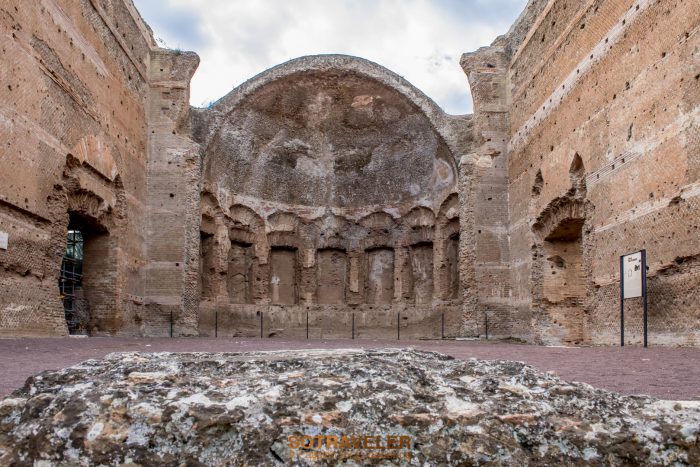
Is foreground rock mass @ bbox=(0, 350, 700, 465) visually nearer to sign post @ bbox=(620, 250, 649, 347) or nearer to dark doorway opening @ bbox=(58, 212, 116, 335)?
sign post @ bbox=(620, 250, 649, 347)

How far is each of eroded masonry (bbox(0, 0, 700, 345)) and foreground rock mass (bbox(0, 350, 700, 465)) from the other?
24.6 ft

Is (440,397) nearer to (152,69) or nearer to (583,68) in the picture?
(583,68)

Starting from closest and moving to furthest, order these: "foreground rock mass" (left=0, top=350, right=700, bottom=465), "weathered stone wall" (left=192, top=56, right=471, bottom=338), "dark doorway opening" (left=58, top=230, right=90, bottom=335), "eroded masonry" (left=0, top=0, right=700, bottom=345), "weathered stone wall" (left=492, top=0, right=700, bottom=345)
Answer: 1. "foreground rock mass" (left=0, top=350, right=700, bottom=465)
2. "weathered stone wall" (left=492, top=0, right=700, bottom=345)
3. "eroded masonry" (left=0, top=0, right=700, bottom=345)
4. "dark doorway opening" (left=58, top=230, right=90, bottom=335)
5. "weathered stone wall" (left=192, top=56, right=471, bottom=338)

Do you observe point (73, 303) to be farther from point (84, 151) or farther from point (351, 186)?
point (351, 186)

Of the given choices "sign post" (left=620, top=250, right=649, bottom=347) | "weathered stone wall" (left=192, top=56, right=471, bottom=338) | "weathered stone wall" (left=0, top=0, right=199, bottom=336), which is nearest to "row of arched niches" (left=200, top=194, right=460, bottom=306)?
"weathered stone wall" (left=192, top=56, right=471, bottom=338)

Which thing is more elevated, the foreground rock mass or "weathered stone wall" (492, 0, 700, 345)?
"weathered stone wall" (492, 0, 700, 345)

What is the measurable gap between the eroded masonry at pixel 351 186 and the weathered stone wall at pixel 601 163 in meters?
0.05

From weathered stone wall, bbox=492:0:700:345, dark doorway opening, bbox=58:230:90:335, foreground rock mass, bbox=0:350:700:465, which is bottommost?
dark doorway opening, bbox=58:230:90:335

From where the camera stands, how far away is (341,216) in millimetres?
21266

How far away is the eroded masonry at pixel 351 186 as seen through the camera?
9.61 meters

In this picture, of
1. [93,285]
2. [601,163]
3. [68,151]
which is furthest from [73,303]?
[601,163]

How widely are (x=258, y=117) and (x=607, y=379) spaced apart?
16.1 m

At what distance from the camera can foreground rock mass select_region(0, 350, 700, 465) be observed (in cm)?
151

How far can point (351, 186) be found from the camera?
70.2 feet
